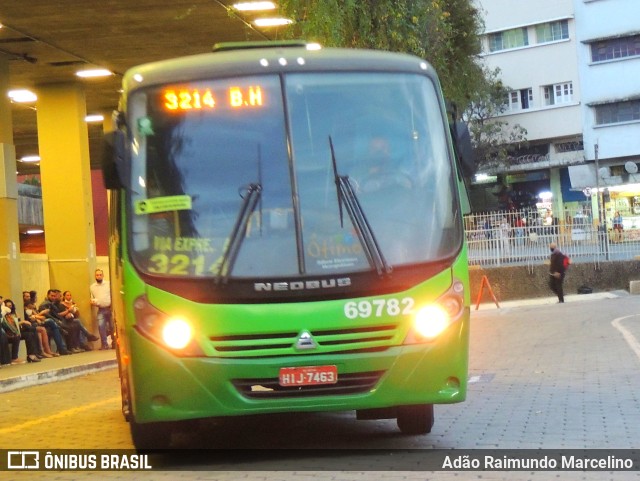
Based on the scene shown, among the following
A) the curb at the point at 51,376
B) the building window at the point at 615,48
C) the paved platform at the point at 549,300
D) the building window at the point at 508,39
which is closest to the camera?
the curb at the point at 51,376

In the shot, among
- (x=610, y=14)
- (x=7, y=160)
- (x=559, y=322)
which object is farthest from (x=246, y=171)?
(x=610, y=14)

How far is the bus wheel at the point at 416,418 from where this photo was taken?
416 inches

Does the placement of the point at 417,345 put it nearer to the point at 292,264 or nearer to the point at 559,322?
the point at 292,264

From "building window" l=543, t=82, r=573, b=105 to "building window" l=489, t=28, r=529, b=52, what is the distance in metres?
2.75

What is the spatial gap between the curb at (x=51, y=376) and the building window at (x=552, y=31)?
4502cm

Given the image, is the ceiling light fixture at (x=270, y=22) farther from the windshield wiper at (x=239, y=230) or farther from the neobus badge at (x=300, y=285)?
the neobus badge at (x=300, y=285)

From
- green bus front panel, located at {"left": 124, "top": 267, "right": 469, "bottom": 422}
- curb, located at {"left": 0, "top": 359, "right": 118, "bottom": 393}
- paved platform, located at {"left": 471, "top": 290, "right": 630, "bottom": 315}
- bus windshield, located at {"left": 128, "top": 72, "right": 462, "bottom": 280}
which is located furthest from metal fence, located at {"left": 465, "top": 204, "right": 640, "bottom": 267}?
green bus front panel, located at {"left": 124, "top": 267, "right": 469, "bottom": 422}

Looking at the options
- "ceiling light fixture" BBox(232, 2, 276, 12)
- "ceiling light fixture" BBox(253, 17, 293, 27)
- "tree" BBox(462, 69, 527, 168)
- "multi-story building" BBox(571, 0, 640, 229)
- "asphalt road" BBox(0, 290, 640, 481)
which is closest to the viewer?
"asphalt road" BBox(0, 290, 640, 481)

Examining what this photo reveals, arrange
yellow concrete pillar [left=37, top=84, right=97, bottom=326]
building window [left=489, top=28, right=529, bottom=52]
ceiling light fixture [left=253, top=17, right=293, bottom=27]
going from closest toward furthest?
1. ceiling light fixture [left=253, top=17, right=293, bottom=27]
2. yellow concrete pillar [left=37, top=84, right=97, bottom=326]
3. building window [left=489, top=28, right=529, bottom=52]

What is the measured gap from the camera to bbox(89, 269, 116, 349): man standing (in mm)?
27297

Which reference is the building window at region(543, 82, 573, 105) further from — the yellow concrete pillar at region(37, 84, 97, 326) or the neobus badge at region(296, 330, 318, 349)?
the neobus badge at region(296, 330, 318, 349)

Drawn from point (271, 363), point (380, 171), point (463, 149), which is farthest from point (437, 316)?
point (463, 149)

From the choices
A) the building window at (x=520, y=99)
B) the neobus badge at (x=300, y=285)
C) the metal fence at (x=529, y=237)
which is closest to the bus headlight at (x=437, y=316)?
the neobus badge at (x=300, y=285)

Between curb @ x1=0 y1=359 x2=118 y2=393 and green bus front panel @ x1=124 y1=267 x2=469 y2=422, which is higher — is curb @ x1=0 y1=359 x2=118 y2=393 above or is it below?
below
